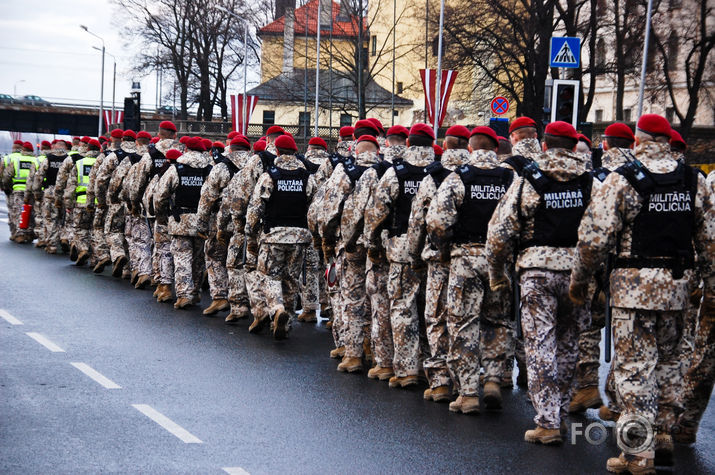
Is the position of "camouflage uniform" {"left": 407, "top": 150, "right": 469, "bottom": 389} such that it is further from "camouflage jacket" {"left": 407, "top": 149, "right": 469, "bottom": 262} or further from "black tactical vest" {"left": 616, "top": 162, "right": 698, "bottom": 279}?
"black tactical vest" {"left": 616, "top": 162, "right": 698, "bottom": 279}

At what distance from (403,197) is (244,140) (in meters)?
4.76

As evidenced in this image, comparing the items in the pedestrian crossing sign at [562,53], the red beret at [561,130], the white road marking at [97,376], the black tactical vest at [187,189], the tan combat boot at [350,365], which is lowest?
the white road marking at [97,376]

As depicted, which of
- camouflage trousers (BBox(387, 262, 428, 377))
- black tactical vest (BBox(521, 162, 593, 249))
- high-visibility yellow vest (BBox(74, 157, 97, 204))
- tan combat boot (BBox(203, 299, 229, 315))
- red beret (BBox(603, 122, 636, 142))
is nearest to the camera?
black tactical vest (BBox(521, 162, 593, 249))

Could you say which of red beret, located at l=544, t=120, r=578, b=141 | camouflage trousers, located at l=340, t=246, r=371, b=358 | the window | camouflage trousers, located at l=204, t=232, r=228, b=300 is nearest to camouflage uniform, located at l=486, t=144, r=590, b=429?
red beret, located at l=544, t=120, r=578, b=141

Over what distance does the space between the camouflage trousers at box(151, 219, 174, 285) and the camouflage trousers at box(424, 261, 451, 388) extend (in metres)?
6.54

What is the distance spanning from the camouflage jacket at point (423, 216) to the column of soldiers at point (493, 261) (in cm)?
2

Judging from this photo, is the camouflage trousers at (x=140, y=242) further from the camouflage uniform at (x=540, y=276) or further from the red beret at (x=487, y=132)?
the camouflage uniform at (x=540, y=276)

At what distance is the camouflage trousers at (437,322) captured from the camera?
9.00 metres

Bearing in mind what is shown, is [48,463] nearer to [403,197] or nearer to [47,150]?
[403,197]

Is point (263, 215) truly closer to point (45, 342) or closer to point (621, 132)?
point (45, 342)

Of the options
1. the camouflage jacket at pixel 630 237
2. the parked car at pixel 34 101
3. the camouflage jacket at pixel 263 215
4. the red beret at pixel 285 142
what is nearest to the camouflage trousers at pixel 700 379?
the camouflage jacket at pixel 630 237

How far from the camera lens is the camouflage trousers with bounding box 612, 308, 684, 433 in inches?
277

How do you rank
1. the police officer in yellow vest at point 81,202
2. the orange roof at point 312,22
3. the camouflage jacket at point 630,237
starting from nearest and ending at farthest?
1. the camouflage jacket at point 630,237
2. the police officer in yellow vest at point 81,202
3. the orange roof at point 312,22

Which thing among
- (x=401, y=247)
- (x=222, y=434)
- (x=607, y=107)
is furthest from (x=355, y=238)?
(x=607, y=107)
